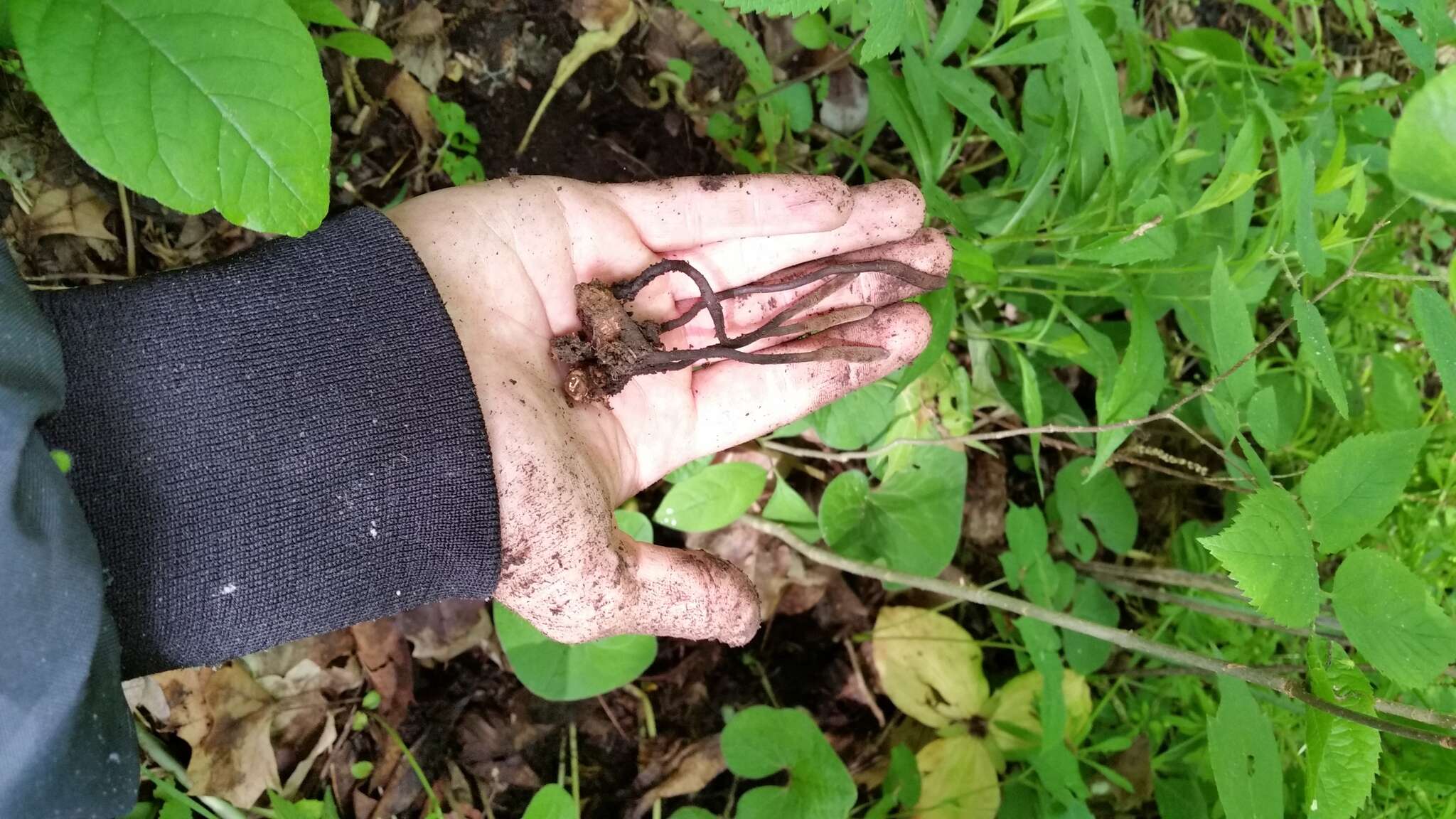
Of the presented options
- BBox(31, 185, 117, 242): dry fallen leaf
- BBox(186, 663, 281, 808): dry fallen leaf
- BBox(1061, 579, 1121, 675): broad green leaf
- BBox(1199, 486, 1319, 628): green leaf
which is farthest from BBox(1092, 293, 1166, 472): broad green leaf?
BBox(31, 185, 117, 242): dry fallen leaf

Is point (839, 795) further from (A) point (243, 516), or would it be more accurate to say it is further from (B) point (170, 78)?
(B) point (170, 78)

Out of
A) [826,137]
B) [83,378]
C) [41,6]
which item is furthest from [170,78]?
[826,137]

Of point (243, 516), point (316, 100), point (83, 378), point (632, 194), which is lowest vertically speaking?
point (243, 516)

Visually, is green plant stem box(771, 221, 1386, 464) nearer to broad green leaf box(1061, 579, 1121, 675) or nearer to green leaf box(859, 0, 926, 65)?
broad green leaf box(1061, 579, 1121, 675)

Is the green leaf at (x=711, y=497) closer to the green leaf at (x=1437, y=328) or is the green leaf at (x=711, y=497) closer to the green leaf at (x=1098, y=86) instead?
the green leaf at (x=1098, y=86)

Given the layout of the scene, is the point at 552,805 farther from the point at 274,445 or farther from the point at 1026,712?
the point at 1026,712

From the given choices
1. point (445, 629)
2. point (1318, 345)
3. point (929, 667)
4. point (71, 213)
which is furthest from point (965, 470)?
point (71, 213)
